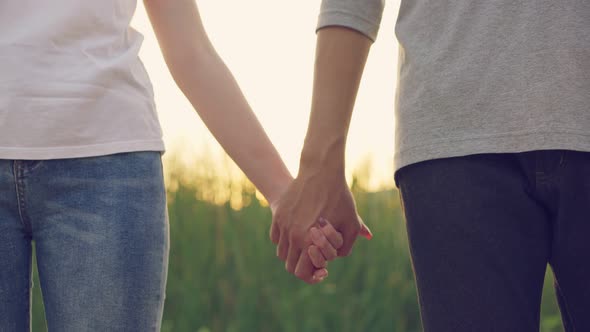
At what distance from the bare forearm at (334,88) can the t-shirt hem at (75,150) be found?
0.36m

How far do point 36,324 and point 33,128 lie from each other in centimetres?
361

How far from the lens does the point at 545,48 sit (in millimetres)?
1582

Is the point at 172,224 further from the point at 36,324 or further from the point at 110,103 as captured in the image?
the point at 110,103

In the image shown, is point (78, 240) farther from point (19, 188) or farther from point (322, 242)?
point (322, 242)

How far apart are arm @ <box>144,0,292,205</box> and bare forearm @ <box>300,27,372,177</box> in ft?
0.62

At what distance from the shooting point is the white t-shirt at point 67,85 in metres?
1.65

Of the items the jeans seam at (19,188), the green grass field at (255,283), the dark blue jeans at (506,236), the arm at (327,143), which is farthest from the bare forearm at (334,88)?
the green grass field at (255,283)

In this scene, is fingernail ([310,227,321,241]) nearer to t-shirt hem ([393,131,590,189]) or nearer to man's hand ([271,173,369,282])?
man's hand ([271,173,369,282])

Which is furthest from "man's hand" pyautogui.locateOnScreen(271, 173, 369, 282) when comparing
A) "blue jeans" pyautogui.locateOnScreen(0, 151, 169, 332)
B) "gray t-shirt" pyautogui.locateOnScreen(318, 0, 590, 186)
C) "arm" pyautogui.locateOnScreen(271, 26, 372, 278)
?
"blue jeans" pyautogui.locateOnScreen(0, 151, 169, 332)

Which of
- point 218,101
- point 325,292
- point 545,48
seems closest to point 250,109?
point 218,101

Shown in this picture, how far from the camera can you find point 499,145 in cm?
161

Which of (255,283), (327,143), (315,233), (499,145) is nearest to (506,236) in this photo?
(499,145)

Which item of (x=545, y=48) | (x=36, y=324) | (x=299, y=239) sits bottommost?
(x=36, y=324)

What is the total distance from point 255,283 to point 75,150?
3419 mm
